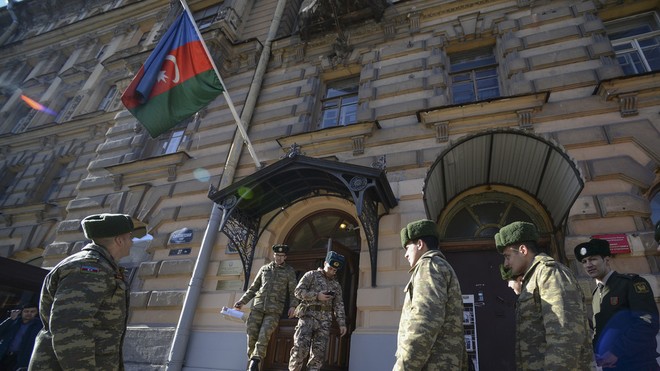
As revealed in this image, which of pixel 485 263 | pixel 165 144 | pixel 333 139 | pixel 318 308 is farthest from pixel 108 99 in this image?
pixel 485 263

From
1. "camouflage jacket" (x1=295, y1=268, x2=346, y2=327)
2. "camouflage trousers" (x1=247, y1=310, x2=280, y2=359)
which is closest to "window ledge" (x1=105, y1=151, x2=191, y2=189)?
"camouflage trousers" (x1=247, y1=310, x2=280, y2=359)

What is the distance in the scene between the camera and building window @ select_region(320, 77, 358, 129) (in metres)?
9.43

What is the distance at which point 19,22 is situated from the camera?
22.1 meters

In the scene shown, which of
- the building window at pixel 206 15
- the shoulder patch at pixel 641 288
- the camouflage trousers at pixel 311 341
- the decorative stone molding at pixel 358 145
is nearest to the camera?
the shoulder patch at pixel 641 288

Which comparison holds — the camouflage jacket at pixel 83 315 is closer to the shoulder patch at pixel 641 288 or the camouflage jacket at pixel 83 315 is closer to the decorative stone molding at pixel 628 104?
the shoulder patch at pixel 641 288

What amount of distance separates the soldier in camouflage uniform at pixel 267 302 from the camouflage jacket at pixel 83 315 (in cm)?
302

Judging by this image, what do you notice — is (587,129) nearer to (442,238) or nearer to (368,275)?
(442,238)

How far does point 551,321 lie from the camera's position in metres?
2.63

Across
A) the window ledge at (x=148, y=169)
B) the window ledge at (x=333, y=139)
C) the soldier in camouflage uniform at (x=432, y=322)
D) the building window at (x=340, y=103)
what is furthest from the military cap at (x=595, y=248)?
the window ledge at (x=148, y=169)

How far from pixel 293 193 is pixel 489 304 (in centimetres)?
431

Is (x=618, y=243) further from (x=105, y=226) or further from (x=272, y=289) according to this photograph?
(x=105, y=226)

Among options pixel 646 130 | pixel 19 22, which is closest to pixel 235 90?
pixel 646 130

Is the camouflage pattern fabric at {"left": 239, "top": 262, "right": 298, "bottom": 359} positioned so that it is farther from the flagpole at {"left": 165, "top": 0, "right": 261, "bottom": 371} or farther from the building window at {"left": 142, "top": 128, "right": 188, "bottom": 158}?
the building window at {"left": 142, "top": 128, "right": 188, "bottom": 158}

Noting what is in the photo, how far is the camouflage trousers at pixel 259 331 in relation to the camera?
5.72 meters
